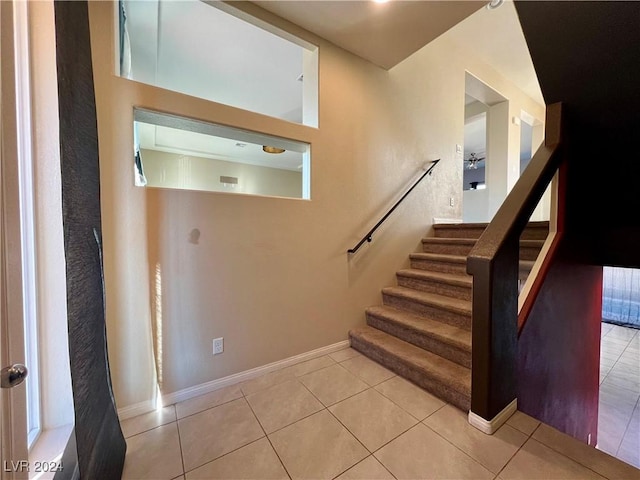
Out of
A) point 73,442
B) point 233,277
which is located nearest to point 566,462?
point 233,277

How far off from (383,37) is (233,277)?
8.06 ft

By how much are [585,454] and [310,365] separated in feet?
5.57

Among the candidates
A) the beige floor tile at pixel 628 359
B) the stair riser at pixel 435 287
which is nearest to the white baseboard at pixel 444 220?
the stair riser at pixel 435 287

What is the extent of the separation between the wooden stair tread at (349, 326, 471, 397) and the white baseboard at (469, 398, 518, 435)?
0.43 ft

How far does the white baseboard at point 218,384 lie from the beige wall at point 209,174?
2.58 metres

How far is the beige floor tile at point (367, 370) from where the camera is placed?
6.59 feet

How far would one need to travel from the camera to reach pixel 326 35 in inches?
89.0

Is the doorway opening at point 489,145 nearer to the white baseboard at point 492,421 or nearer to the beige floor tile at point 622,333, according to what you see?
the beige floor tile at point 622,333

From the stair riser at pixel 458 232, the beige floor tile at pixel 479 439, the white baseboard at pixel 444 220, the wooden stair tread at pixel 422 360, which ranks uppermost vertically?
the white baseboard at pixel 444 220

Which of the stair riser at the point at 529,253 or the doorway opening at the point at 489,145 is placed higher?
the doorway opening at the point at 489,145

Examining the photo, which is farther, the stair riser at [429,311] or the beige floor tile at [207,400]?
the stair riser at [429,311]

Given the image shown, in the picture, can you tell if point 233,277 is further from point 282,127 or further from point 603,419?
point 603,419

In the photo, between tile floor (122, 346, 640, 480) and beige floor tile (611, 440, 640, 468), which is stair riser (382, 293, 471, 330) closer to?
tile floor (122, 346, 640, 480)

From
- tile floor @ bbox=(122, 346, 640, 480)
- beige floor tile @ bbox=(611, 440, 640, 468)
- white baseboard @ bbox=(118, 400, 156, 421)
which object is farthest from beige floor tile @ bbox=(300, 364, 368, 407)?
beige floor tile @ bbox=(611, 440, 640, 468)
